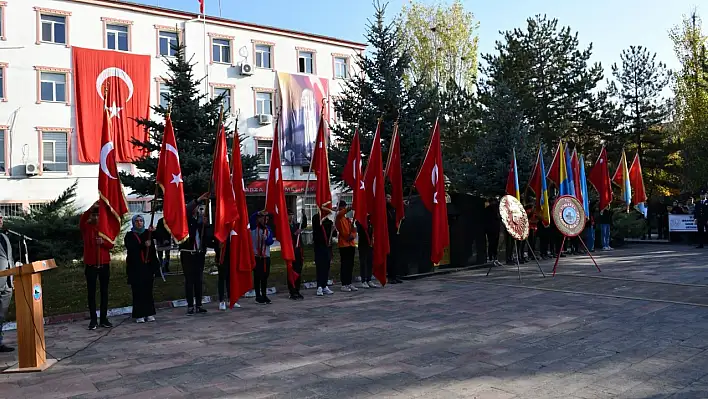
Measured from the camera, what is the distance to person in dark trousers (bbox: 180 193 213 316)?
35.7 ft

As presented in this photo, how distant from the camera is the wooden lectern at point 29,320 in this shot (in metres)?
7.17

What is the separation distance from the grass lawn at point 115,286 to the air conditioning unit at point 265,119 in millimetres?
20541

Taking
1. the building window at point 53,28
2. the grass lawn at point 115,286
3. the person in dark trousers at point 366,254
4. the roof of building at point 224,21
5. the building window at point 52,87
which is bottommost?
the grass lawn at point 115,286

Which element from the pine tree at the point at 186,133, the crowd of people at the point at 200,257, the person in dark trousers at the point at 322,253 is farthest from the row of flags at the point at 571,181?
the pine tree at the point at 186,133

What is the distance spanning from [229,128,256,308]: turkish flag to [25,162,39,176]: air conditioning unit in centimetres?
2452

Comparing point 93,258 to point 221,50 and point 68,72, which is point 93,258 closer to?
point 68,72

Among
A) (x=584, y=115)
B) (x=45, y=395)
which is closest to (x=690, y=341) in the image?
(x=45, y=395)

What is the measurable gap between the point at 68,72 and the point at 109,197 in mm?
26790

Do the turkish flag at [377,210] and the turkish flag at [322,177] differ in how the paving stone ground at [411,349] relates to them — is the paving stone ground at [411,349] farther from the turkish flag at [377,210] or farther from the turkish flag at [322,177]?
the turkish flag at [322,177]

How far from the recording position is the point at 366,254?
13.8m

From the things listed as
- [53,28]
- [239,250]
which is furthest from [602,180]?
[53,28]

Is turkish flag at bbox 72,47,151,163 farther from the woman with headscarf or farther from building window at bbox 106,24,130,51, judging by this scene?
the woman with headscarf

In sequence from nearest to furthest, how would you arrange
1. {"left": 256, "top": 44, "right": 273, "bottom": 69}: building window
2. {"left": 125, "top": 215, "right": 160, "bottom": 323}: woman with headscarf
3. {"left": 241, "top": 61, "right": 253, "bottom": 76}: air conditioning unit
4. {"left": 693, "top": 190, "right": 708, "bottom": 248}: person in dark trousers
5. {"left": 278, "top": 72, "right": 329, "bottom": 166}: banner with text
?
{"left": 125, "top": 215, "right": 160, "bottom": 323}: woman with headscarf → {"left": 693, "top": 190, "right": 708, "bottom": 248}: person in dark trousers → {"left": 241, "top": 61, "right": 253, "bottom": 76}: air conditioning unit → {"left": 278, "top": 72, "right": 329, "bottom": 166}: banner with text → {"left": 256, "top": 44, "right": 273, "bottom": 69}: building window

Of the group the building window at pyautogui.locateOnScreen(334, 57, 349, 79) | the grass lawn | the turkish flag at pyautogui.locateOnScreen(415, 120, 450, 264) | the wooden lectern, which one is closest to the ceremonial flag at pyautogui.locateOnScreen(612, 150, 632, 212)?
the grass lawn
